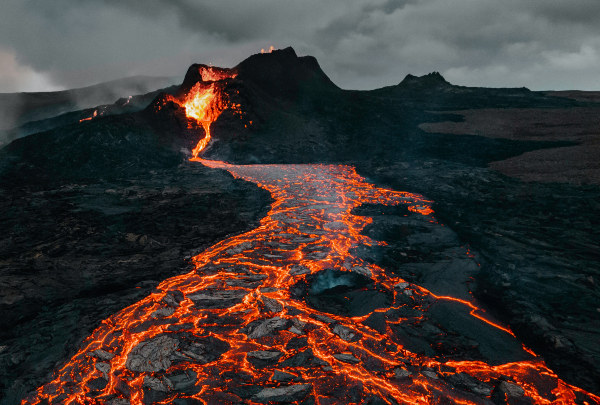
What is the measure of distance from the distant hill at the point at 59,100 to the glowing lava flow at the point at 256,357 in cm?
5741

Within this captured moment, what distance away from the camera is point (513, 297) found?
475 cm

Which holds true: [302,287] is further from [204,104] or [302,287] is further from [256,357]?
[204,104]

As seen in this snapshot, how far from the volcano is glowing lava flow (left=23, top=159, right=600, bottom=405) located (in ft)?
0.08

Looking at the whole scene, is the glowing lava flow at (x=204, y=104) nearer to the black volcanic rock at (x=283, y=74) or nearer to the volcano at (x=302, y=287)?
the black volcanic rock at (x=283, y=74)

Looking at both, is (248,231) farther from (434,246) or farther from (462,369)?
(462,369)

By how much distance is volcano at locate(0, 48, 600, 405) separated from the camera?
332 centimetres

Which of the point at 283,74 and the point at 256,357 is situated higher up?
the point at 283,74

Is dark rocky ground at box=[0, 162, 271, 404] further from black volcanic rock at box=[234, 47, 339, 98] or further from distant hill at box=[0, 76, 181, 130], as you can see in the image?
distant hill at box=[0, 76, 181, 130]

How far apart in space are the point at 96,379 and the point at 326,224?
256 inches

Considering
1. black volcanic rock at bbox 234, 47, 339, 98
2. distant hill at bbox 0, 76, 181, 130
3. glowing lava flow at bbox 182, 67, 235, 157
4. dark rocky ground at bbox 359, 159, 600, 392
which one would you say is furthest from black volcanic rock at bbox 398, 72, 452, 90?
distant hill at bbox 0, 76, 181, 130

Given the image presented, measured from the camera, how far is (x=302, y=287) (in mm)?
5355

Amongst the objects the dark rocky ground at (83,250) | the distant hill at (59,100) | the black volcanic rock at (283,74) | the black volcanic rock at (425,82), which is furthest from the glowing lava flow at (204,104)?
the distant hill at (59,100)

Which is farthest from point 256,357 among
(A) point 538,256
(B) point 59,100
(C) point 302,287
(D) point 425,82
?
(B) point 59,100

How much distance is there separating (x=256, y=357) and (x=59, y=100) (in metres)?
68.3
